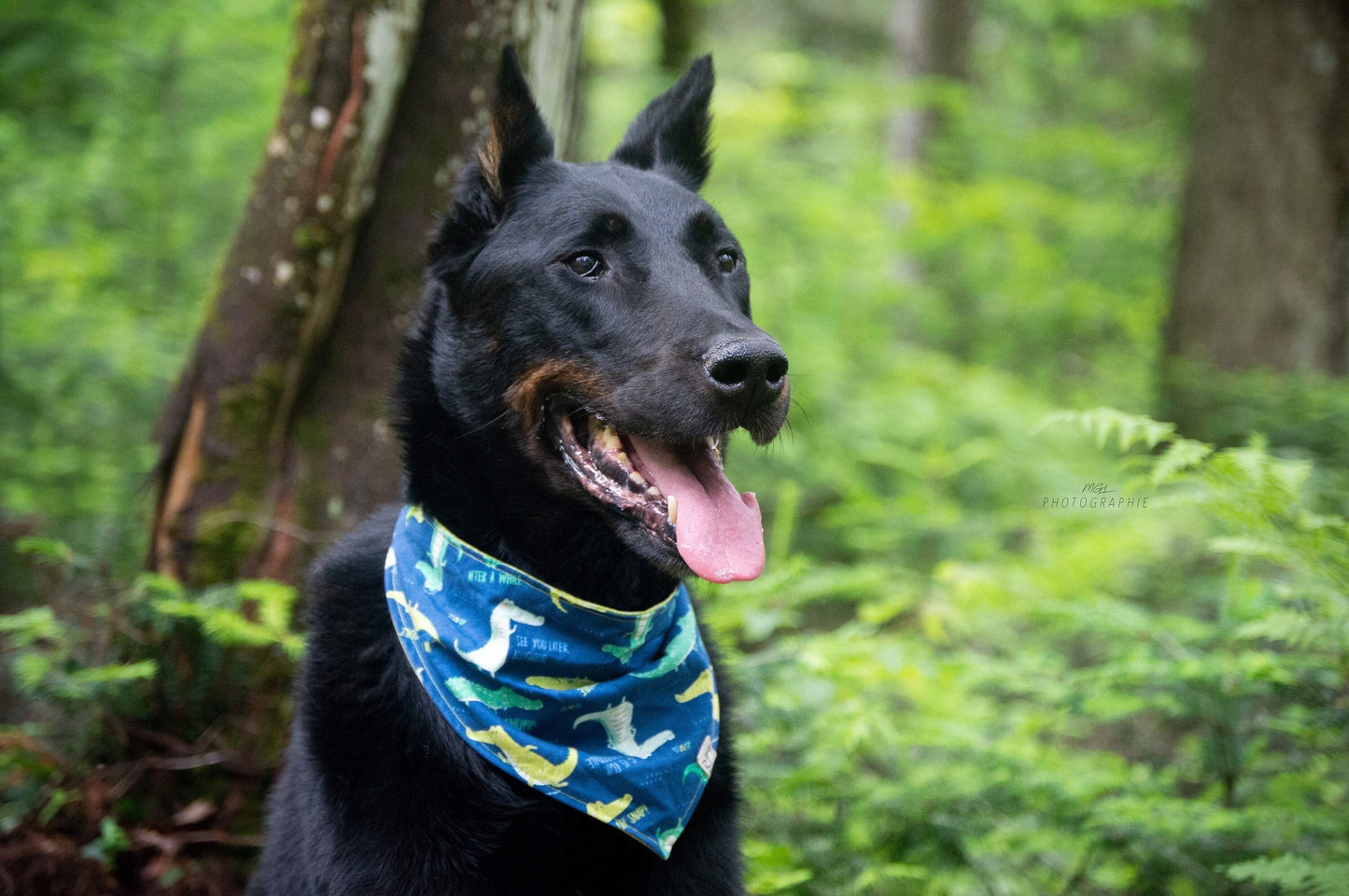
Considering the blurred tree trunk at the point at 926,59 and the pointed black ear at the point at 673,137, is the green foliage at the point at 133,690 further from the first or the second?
the blurred tree trunk at the point at 926,59

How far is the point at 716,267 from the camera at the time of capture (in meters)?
2.81

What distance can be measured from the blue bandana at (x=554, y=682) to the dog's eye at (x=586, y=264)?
79 cm

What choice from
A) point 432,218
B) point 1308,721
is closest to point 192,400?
point 432,218

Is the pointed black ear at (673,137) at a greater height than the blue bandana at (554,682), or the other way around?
the pointed black ear at (673,137)

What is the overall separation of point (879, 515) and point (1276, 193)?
418 cm

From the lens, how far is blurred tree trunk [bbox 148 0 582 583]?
3467mm

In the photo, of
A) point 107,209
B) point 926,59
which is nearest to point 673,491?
point 107,209

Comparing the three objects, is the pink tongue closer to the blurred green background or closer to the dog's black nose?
the dog's black nose

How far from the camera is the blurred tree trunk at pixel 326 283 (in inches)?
136

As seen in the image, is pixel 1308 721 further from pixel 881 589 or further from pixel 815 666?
pixel 881 589

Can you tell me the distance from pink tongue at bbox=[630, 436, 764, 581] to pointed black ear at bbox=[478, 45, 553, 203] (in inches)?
34.6

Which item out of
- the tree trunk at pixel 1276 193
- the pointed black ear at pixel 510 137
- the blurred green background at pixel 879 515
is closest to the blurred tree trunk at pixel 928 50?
the blurred green background at pixel 879 515

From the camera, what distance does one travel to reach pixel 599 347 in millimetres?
2506

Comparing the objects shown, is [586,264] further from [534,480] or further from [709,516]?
[709,516]
